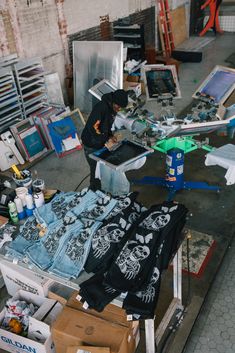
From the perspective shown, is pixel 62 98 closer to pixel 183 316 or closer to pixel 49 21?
pixel 49 21

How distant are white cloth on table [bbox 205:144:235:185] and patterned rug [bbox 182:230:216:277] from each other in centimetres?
61

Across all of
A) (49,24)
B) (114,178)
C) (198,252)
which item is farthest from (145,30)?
(198,252)

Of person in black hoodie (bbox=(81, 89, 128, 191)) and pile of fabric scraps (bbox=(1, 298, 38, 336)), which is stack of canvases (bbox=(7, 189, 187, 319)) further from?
person in black hoodie (bbox=(81, 89, 128, 191))

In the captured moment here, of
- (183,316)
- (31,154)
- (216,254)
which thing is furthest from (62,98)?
(183,316)

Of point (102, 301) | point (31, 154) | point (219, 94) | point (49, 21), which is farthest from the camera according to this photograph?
point (49, 21)

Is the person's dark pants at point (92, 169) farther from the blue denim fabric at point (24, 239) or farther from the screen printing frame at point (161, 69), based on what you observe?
the screen printing frame at point (161, 69)

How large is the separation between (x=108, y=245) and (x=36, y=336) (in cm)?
96

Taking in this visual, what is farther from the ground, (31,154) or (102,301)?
(102,301)

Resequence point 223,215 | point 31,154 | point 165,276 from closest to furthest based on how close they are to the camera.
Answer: point 165,276
point 223,215
point 31,154

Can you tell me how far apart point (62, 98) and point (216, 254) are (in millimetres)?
4103

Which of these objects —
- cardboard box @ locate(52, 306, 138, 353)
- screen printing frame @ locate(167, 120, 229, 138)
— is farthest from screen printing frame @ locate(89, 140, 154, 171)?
cardboard box @ locate(52, 306, 138, 353)

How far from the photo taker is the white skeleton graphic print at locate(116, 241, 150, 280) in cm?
207

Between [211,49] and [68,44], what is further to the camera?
[211,49]

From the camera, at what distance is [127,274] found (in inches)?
81.1
